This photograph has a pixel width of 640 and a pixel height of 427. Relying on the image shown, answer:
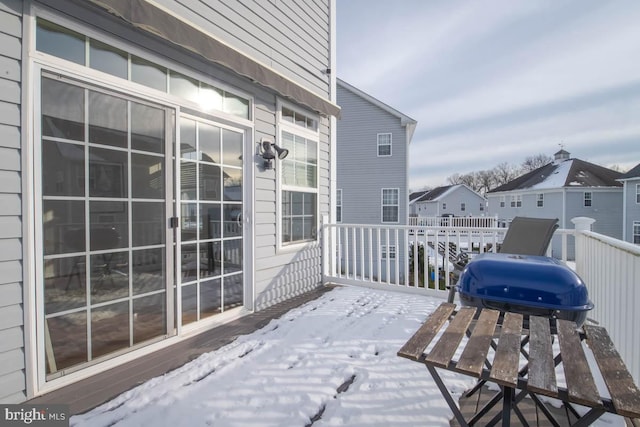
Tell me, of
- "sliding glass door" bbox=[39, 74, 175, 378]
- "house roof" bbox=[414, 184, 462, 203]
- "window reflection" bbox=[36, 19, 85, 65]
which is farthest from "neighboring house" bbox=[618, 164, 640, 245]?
"window reflection" bbox=[36, 19, 85, 65]

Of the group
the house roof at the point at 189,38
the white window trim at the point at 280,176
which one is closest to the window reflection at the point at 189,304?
the white window trim at the point at 280,176

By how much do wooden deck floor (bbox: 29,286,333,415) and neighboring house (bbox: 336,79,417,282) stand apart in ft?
29.5

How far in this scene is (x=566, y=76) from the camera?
7426 mm

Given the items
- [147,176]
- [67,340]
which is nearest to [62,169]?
[147,176]

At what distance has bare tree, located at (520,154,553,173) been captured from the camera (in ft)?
114

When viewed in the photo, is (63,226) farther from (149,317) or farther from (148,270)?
(149,317)

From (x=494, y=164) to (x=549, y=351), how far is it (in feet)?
137

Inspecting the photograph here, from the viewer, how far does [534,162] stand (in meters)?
35.2

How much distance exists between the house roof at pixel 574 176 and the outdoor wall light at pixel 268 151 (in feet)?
60.6

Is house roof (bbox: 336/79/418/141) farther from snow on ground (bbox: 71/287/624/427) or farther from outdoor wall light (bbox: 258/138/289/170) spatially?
snow on ground (bbox: 71/287/624/427)

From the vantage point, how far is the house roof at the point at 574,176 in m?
16.0

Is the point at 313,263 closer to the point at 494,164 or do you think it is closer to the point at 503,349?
the point at 503,349

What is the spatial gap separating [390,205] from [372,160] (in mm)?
→ 1928

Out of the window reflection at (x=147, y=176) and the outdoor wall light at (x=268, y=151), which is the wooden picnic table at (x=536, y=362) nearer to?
the window reflection at (x=147, y=176)
